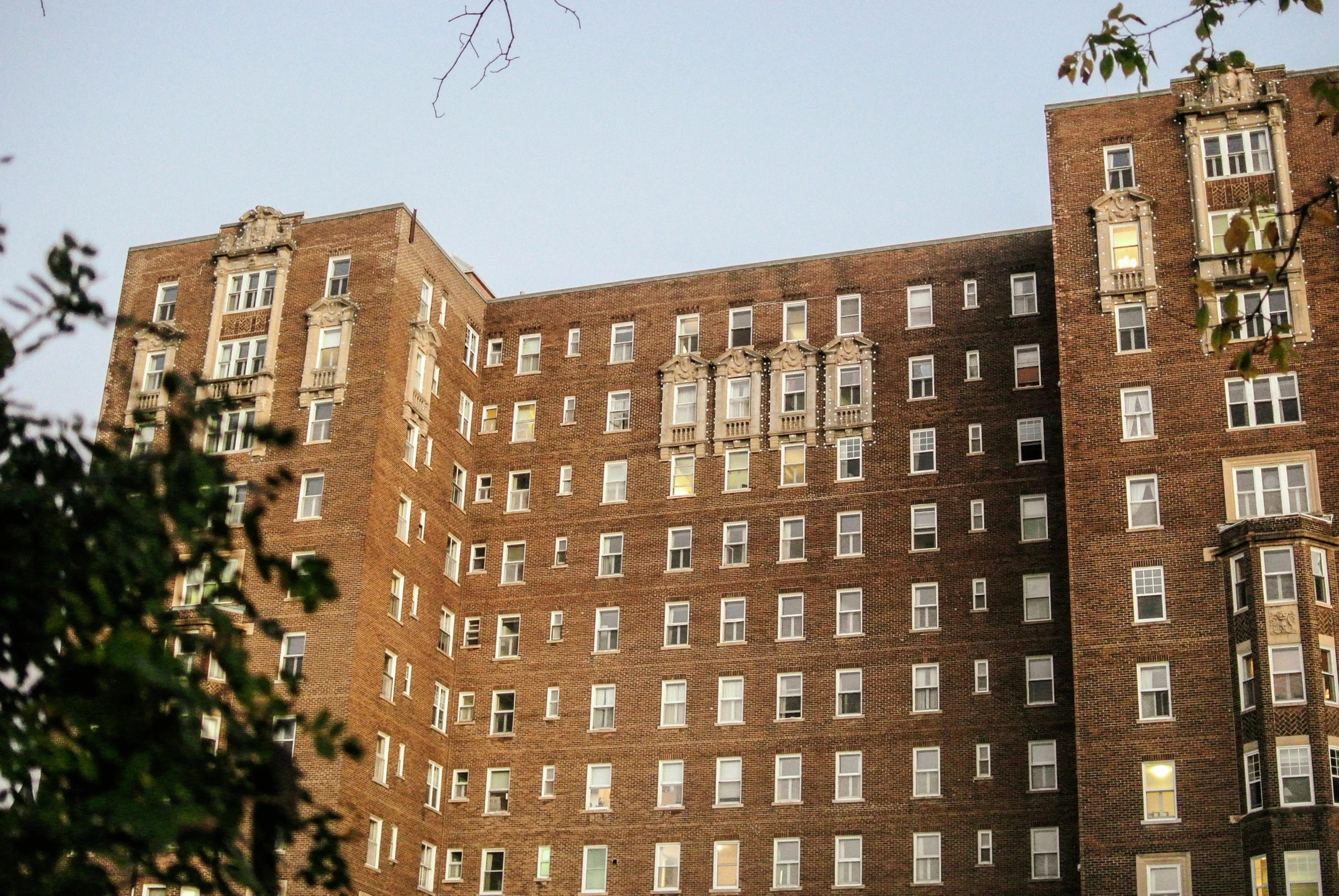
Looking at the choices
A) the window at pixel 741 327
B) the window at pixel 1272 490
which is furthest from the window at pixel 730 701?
the window at pixel 1272 490

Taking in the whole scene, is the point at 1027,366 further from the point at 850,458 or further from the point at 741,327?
the point at 741,327

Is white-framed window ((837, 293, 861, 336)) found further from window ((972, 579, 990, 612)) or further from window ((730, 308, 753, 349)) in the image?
window ((972, 579, 990, 612))

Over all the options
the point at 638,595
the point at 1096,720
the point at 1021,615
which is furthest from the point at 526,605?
the point at 1096,720

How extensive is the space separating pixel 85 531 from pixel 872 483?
60.9 metres

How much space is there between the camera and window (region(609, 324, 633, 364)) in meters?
77.4

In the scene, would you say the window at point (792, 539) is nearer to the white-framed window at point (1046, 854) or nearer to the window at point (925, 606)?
the window at point (925, 606)

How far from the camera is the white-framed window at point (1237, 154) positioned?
64.2m

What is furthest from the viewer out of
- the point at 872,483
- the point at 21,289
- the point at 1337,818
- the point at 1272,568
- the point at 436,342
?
the point at 436,342

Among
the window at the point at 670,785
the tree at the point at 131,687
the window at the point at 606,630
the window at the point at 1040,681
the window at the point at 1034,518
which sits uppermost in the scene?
the window at the point at 1034,518

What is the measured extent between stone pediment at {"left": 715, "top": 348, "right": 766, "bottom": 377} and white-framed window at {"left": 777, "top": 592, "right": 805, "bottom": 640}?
1047 centimetres

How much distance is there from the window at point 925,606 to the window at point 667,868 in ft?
43.0

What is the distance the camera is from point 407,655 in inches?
2761

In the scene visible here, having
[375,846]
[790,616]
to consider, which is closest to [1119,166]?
[790,616]

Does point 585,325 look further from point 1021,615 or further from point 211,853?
point 211,853
